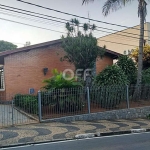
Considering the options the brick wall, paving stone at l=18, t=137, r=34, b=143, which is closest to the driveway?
paving stone at l=18, t=137, r=34, b=143

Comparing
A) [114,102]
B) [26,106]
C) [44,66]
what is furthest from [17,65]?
[114,102]

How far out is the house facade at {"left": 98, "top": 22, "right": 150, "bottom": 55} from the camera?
94.0ft

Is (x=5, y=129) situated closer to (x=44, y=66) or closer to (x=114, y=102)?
(x=114, y=102)

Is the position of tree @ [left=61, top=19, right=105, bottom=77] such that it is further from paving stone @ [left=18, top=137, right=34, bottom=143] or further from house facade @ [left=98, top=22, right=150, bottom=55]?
house facade @ [left=98, top=22, right=150, bottom=55]

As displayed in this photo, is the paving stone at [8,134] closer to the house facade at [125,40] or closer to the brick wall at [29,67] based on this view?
the brick wall at [29,67]

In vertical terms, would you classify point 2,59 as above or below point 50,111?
above

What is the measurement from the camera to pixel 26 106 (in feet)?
39.4

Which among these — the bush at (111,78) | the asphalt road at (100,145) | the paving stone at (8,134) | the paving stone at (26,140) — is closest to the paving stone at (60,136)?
the asphalt road at (100,145)

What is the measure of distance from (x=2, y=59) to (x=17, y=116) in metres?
6.38

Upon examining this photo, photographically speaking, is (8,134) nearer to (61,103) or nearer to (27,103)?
(27,103)

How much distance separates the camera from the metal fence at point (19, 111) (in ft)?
35.9

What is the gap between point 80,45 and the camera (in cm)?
1442

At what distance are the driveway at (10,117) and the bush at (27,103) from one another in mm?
381

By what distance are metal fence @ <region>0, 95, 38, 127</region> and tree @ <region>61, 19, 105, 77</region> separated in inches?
170
